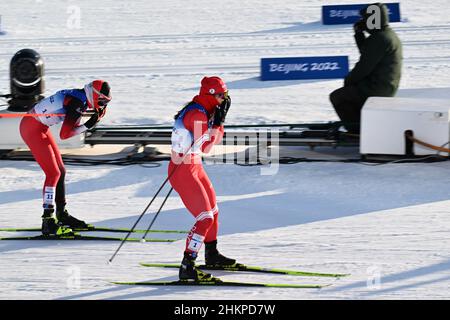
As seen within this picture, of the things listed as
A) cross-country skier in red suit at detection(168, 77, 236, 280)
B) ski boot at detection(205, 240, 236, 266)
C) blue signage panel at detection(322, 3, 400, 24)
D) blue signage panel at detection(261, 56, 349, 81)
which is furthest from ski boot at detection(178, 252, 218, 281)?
blue signage panel at detection(322, 3, 400, 24)

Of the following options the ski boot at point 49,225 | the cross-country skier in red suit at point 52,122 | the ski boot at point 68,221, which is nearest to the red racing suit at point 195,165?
the cross-country skier in red suit at point 52,122

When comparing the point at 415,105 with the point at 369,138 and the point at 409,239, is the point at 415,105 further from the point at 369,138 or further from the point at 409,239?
the point at 409,239

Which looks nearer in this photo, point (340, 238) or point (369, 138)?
point (340, 238)

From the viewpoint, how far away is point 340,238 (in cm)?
965

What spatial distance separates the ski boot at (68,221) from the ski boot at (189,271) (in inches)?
69.1

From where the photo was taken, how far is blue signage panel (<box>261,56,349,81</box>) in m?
16.1

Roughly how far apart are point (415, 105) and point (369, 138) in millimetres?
608

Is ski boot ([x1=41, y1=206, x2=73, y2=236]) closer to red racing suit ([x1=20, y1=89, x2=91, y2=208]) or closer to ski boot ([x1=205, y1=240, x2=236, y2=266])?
red racing suit ([x1=20, y1=89, x2=91, y2=208])

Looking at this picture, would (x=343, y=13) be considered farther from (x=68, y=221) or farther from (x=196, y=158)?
(x=196, y=158)

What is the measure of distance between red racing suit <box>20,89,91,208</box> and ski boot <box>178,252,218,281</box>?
5.59 feet

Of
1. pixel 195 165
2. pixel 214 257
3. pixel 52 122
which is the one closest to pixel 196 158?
pixel 195 165

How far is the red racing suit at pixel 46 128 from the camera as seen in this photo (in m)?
9.59

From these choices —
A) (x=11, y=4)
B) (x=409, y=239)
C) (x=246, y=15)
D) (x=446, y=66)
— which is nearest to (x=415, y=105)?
(x=409, y=239)

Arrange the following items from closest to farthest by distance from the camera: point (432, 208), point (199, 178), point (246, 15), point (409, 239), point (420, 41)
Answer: point (199, 178)
point (409, 239)
point (432, 208)
point (420, 41)
point (246, 15)
